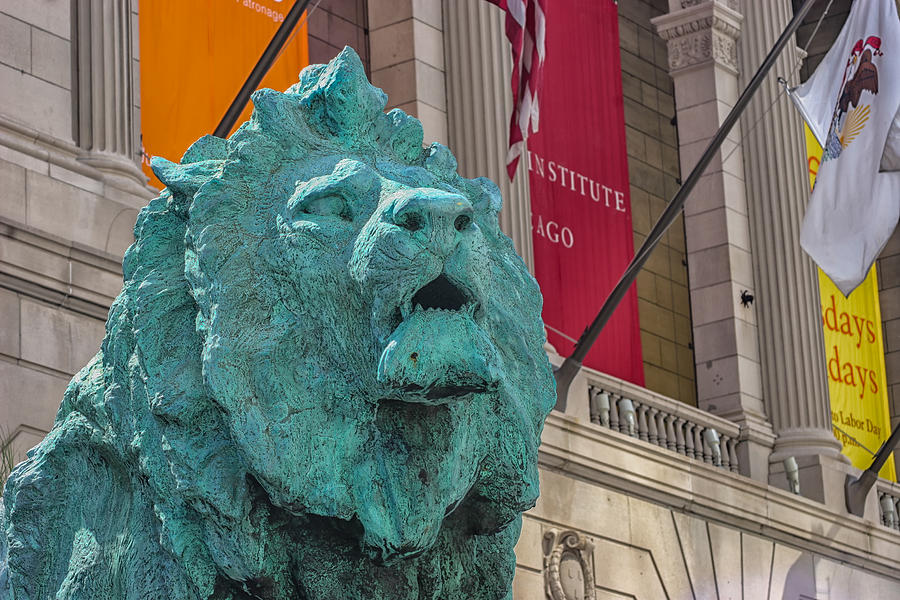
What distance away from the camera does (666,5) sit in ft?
95.2

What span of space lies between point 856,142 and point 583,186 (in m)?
3.92

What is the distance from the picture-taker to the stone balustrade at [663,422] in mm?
20922

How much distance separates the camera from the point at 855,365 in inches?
1000

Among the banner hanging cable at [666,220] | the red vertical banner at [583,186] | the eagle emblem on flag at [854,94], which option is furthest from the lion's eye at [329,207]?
the red vertical banner at [583,186]

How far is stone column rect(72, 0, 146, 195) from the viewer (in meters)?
14.8

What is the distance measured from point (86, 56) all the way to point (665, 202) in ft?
45.6

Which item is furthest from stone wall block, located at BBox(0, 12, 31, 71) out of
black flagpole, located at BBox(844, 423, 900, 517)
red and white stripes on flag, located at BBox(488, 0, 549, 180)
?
black flagpole, located at BBox(844, 423, 900, 517)

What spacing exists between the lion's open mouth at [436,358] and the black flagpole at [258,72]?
11699 mm

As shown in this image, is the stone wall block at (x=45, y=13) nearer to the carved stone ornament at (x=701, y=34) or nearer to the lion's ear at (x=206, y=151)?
the carved stone ornament at (x=701, y=34)

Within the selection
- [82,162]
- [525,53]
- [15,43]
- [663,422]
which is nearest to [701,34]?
[663,422]

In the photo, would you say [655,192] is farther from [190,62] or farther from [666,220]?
[190,62]

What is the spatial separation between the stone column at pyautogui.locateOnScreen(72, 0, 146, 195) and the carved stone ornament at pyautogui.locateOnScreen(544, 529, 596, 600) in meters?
6.54

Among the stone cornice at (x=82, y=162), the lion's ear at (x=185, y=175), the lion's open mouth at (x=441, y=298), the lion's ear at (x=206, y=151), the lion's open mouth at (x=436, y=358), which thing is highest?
the stone cornice at (x=82, y=162)

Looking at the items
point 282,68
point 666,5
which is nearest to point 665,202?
point 666,5
